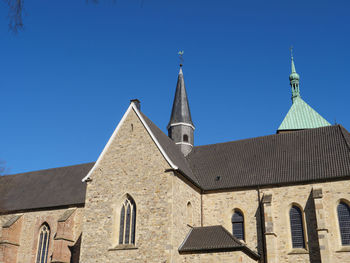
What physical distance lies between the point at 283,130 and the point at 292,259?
2024 centimetres

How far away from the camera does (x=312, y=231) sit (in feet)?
78.4

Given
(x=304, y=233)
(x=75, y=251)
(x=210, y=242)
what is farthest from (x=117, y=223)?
(x=304, y=233)

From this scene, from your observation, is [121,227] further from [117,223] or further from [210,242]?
[210,242]

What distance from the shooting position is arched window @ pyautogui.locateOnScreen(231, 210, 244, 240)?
25844mm

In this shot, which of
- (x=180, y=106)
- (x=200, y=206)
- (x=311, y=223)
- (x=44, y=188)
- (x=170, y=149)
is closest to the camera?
(x=311, y=223)

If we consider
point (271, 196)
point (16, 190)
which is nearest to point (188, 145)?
point (271, 196)

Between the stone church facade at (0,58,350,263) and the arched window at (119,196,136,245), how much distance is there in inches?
2.4

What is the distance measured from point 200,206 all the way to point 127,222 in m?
5.49

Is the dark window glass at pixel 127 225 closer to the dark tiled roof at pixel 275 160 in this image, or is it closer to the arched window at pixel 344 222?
the dark tiled roof at pixel 275 160

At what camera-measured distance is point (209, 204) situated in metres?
27.2

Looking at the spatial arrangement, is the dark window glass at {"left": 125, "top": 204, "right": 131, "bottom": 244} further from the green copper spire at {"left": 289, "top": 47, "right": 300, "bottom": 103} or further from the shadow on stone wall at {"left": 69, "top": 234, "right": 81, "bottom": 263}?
the green copper spire at {"left": 289, "top": 47, "right": 300, "bottom": 103}

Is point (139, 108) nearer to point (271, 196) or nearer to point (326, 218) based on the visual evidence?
point (271, 196)

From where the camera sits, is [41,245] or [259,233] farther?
[41,245]

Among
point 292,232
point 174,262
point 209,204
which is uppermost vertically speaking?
point 209,204
